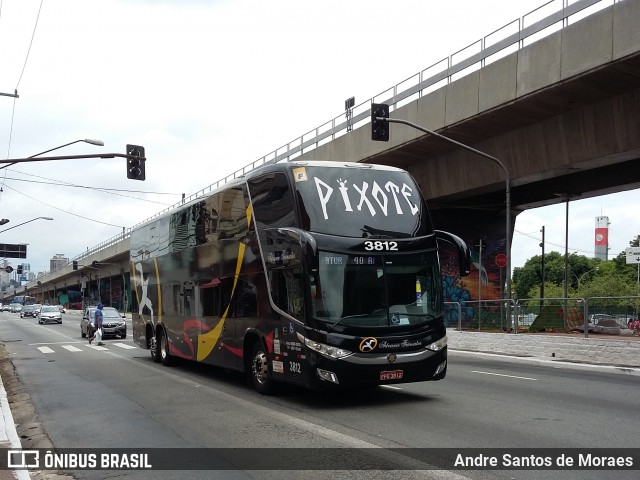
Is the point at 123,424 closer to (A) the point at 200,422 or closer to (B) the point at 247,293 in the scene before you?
(A) the point at 200,422

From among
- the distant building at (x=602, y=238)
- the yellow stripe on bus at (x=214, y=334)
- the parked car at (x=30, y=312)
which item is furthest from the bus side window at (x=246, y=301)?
the distant building at (x=602, y=238)

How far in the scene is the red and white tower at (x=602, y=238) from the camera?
134 metres

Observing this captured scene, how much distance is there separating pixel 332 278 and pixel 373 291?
70 centimetres

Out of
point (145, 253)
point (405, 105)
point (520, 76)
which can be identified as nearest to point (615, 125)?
point (520, 76)

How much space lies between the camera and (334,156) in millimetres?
31250

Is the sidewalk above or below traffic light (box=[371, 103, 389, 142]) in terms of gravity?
below

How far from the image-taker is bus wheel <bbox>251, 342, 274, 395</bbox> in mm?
11359

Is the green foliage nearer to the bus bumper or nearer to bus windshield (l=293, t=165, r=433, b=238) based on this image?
bus windshield (l=293, t=165, r=433, b=238)

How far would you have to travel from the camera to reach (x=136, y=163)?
22469 millimetres

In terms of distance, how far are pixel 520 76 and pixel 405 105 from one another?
6908 millimetres

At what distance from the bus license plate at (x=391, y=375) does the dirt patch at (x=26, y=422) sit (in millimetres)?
4697

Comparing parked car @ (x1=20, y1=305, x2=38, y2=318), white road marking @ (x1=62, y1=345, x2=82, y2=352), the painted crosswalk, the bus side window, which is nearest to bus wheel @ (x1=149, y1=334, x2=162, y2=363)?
the bus side window

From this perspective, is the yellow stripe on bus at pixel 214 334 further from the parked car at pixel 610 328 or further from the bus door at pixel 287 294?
the parked car at pixel 610 328

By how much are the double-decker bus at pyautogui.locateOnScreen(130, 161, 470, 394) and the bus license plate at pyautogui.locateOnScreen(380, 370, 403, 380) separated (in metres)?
0.02
